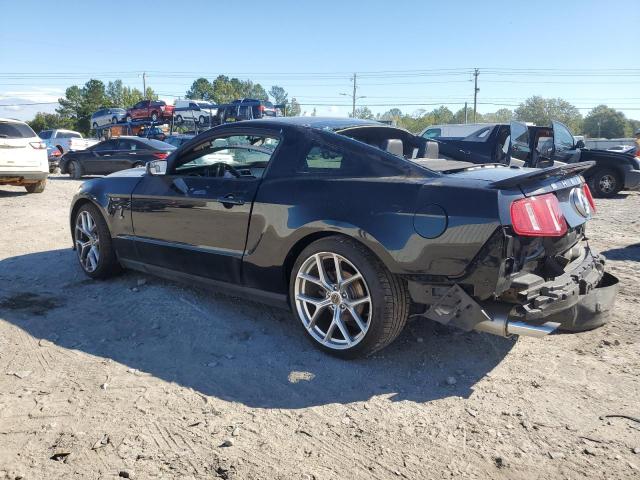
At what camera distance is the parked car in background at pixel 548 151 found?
6.93 m

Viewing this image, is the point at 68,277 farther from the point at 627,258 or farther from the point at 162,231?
the point at 627,258

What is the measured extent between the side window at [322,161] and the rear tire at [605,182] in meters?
10.9

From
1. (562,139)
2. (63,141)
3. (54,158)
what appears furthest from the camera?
(63,141)

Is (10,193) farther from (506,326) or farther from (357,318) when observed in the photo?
(506,326)

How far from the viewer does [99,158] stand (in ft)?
50.4

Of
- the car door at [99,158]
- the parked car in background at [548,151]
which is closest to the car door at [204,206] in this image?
the parked car in background at [548,151]

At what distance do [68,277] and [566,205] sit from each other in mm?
4515

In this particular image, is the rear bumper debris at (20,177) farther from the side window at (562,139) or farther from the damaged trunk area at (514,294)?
the side window at (562,139)

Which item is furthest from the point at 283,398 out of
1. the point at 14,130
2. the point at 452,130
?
the point at 452,130

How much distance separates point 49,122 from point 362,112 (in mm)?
48153

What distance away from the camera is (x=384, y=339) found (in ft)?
9.94

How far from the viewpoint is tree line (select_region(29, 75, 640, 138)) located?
72.6 metres

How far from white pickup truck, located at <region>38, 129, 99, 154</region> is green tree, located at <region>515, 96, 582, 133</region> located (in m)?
87.3

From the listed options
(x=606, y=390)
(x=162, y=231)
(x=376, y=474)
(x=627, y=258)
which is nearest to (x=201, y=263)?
(x=162, y=231)
